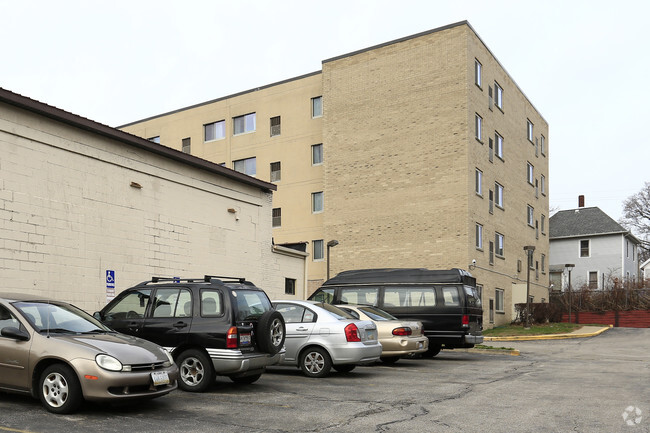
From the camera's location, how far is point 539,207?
4588cm

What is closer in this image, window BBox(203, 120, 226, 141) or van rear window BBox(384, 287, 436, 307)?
van rear window BBox(384, 287, 436, 307)

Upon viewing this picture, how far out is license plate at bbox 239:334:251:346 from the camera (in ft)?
34.0

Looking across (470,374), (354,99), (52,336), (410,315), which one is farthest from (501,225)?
(52,336)

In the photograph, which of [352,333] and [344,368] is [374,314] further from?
[352,333]

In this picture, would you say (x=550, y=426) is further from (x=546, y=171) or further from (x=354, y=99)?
(x=546, y=171)

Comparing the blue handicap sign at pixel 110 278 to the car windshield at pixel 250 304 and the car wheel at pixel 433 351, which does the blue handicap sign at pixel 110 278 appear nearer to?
the car windshield at pixel 250 304

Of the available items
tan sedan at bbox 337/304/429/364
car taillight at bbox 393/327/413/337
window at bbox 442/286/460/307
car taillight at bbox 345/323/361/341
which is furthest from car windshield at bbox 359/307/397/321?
car taillight at bbox 345/323/361/341

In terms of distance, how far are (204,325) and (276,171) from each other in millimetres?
29920

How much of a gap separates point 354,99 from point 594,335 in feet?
55.9

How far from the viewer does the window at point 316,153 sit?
38291 mm

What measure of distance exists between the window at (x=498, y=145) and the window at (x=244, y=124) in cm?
1465

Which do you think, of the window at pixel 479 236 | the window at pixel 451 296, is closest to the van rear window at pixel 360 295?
the window at pixel 451 296

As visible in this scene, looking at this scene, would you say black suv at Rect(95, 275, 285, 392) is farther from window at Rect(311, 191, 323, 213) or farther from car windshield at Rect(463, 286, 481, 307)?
window at Rect(311, 191, 323, 213)

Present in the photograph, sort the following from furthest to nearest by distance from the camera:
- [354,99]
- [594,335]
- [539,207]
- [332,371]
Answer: [539,207], [354,99], [594,335], [332,371]
